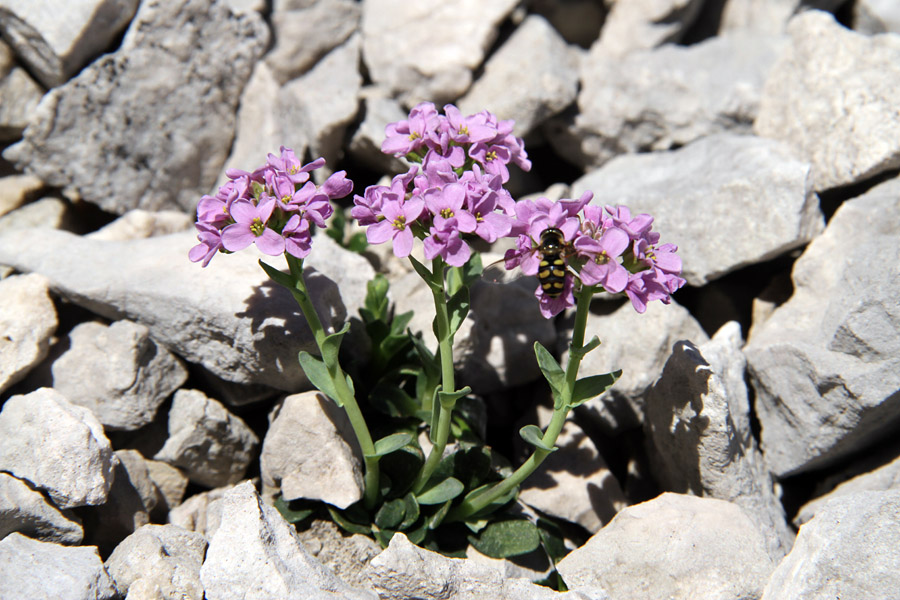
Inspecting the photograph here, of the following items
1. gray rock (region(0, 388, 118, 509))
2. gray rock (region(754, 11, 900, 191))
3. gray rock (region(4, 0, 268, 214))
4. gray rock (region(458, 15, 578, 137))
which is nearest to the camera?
gray rock (region(0, 388, 118, 509))

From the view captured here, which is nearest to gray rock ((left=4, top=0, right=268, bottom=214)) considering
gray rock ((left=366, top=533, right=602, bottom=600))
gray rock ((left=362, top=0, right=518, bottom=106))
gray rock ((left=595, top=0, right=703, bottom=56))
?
gray rock ((left=362, top=0, right=518, bottom=106))

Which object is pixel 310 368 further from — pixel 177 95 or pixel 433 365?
pixel 177 95

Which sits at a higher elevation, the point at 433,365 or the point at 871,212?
the point at 433,365

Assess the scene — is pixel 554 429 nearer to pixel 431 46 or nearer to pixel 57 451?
pixel 57 451

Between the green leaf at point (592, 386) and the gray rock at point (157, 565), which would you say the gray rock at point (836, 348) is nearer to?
the green leaf at point (592, 386)

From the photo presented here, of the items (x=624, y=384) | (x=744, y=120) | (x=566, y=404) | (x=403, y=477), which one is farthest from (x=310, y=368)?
(x=744, y=120)

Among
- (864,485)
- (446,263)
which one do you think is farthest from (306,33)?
(864,485)

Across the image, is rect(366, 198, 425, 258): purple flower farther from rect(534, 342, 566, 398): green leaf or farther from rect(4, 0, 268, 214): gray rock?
rect(4, 0, 268, 214): gray rock
